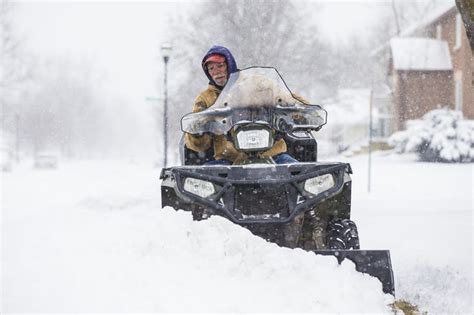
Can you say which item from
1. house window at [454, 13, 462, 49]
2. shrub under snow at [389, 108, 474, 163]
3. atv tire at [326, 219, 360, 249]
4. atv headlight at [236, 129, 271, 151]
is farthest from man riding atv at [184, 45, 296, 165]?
house window at [454, 13, 462, 49]

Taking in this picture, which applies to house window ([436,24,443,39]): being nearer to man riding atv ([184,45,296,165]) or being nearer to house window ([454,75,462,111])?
house window ([454,75,462,111])

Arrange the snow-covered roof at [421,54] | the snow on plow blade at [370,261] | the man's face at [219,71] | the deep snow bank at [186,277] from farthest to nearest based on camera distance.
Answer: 1. the snow-covered roof at [421,54]
2. the man's face at [219,71]
3. the snow on plow blade at [370,261]
4. the deep snow bank at [186,277]

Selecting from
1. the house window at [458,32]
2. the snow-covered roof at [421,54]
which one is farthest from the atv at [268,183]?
the snow-covered roof at [421,54]

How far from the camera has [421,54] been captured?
3491cm

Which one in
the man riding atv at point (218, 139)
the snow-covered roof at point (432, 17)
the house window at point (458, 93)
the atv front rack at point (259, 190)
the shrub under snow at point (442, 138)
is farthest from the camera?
the snow-covered roof at point (432, 17)

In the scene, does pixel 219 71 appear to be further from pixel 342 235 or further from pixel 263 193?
pixel 342 235

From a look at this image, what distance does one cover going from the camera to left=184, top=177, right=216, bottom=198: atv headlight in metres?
4.25

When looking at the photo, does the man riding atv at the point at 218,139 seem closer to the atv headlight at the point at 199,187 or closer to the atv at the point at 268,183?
the atv at the point at 268,183

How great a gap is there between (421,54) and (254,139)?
108 feet

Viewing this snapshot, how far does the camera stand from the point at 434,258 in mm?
5945

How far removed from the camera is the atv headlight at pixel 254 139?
14.5 feet

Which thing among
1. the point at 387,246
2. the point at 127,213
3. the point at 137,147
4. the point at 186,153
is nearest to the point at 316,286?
the point at 186,153

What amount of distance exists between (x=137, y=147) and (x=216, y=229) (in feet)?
413

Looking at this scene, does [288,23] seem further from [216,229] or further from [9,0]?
[216,229]
